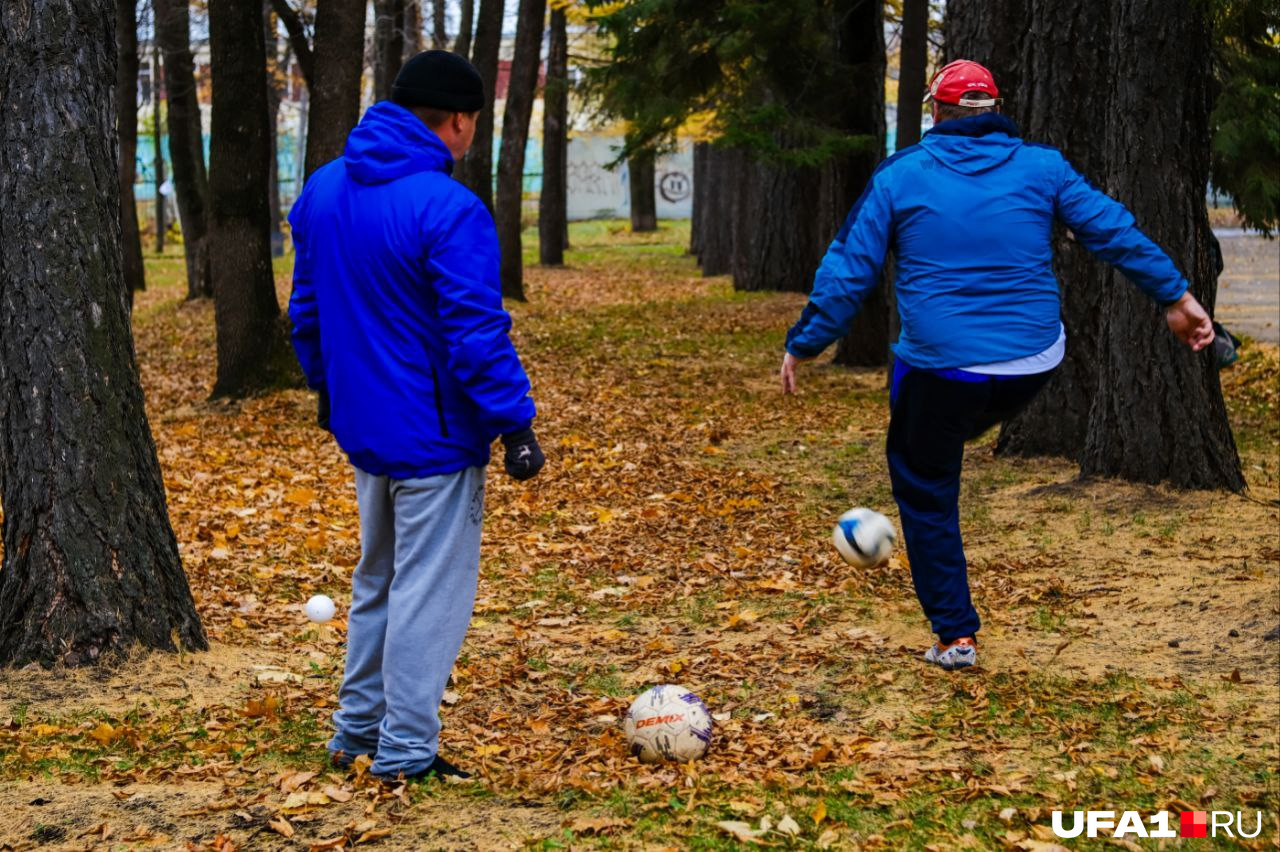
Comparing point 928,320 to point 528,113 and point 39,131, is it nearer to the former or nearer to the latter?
point 39,131

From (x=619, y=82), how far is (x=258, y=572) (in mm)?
10457

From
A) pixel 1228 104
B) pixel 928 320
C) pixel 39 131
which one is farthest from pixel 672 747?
pixel 1228 104

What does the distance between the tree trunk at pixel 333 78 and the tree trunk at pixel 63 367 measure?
755cm

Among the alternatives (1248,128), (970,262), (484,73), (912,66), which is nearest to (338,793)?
(970,262)

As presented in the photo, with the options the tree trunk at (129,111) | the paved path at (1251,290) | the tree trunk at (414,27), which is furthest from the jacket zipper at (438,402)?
the tree trunk at (414,27)

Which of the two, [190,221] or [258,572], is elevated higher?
[190,221]

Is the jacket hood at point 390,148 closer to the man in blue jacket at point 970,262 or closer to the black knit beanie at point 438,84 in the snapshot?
the black knit beanie at point 438,84

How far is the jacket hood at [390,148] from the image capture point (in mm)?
4328

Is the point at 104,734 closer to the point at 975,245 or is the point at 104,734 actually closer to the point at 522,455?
the point at 522,455

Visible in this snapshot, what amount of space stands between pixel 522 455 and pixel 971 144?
7.94 ft

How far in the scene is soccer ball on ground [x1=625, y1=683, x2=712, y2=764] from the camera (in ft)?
16.1

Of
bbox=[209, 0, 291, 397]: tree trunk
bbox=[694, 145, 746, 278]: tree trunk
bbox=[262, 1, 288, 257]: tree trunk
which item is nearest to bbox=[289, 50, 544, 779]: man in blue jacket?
bbox=[209, 0, 291, 397]: tree trunk

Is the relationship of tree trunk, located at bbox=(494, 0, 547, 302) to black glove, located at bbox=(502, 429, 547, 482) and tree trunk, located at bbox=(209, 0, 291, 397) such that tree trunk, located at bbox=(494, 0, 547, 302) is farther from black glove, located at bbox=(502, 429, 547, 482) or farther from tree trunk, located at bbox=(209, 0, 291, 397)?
black glove, located at bbox=(502, 429, 547, 482)

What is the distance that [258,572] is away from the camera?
26.2ft
